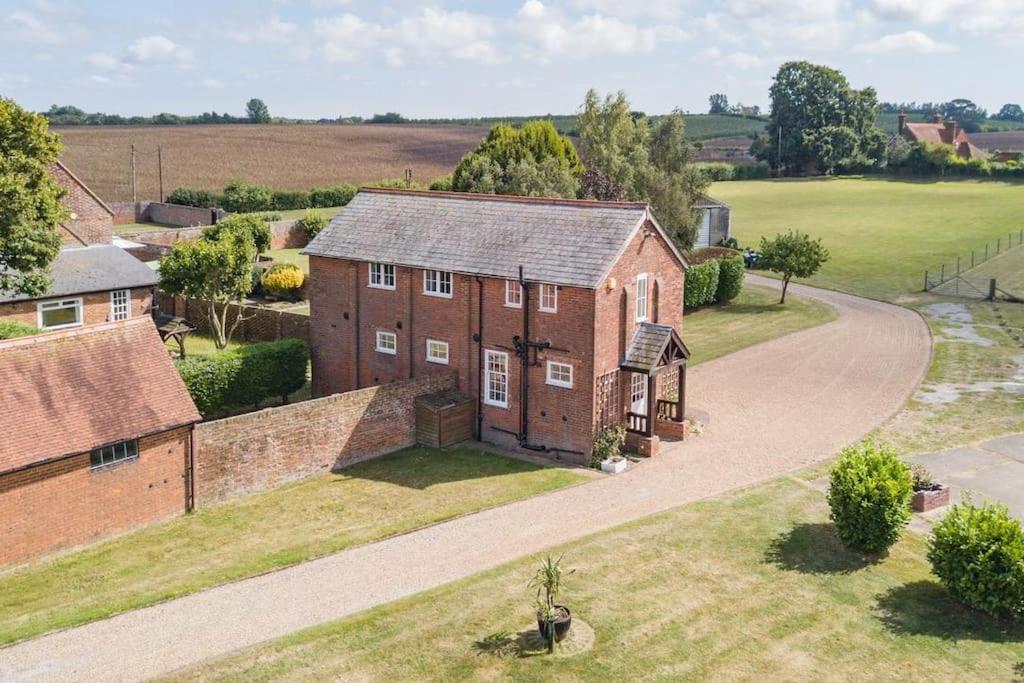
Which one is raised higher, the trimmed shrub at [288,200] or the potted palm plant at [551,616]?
the trimmed shrub at [288,200]

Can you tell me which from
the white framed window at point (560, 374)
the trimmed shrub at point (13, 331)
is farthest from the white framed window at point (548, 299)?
the trimmed shrub at point (13, 331)

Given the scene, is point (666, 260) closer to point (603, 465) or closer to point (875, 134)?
point (603, 465)

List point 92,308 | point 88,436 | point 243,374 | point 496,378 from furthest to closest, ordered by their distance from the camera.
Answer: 1. point 92,308
2. point 243,374
3. point 496,378
4. point 88,436

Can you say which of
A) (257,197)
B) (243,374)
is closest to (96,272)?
(243,374)

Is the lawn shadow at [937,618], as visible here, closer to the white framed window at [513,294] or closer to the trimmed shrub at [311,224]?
the white framed window at [513,294]

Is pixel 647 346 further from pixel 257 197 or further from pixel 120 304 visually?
pixel 257 197

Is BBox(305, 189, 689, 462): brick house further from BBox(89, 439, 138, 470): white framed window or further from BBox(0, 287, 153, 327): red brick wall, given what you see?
BBox(89, 439, 138, 470): white framed window

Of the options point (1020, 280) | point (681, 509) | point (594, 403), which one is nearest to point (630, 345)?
point (594, 403)
